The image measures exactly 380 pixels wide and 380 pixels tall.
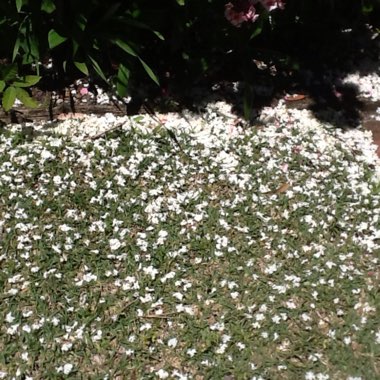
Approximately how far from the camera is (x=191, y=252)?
296 centimetres

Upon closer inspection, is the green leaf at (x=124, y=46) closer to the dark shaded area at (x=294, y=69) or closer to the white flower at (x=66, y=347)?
the dark shaded area at (x=294, y=69)

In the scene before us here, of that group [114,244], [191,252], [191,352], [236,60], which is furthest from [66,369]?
[236,60]

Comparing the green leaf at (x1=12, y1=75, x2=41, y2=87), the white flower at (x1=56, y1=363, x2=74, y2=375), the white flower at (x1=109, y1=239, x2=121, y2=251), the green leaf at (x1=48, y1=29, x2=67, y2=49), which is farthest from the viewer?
the green leaf at (x1=12, y1=75, x2=41, y2=87)

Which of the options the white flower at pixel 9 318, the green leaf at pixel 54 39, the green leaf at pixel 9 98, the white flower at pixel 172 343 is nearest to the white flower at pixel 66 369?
→ the white flower at pixel 9 318

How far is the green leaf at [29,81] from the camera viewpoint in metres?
3.36

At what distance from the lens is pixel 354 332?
8.82 ft

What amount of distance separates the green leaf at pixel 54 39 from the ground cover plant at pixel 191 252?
526 mm

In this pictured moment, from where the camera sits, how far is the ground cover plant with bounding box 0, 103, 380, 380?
2.62 metres

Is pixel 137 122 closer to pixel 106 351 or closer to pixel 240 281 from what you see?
pixel 240 281

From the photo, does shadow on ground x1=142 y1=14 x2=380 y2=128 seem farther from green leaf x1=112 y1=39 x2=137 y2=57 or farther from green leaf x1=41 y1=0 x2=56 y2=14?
green leaf x1=41 y1=0 x2=56 y2=14

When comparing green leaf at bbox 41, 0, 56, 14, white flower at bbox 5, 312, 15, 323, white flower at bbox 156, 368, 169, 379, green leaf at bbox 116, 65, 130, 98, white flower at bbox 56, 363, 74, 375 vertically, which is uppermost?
green leaf at bbox 41, 0, 56, 14

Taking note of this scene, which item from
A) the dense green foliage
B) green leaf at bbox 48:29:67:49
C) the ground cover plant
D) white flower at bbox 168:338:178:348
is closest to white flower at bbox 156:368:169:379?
the ground cover plant

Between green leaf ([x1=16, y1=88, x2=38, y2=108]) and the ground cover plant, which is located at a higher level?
green leaf ([x1=16, y1=88, x2=38, y2=108])

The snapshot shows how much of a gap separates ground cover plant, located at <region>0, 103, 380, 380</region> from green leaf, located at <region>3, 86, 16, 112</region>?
0.18 meters
